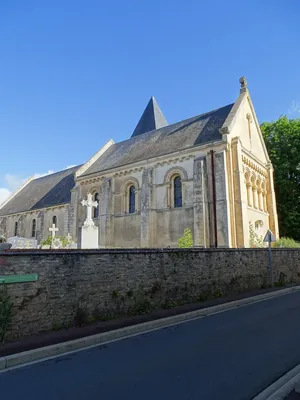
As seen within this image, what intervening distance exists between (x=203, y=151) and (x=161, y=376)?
18185mm

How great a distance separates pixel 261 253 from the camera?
13.9 metres

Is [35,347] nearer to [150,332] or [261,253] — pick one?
[150,332]

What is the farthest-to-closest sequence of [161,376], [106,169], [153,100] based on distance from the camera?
[153,100] < [106,169] < [161,376]

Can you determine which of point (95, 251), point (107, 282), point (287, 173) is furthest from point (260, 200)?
point (95, 251)

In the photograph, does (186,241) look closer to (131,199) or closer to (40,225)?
(131,199)

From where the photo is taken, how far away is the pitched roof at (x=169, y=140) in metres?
22.3

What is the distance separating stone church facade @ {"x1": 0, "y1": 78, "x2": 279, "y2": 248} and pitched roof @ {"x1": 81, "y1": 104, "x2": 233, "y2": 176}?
0.11 metres

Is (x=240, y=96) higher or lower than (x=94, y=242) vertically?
higher

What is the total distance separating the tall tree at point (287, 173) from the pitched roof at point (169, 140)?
8.34m

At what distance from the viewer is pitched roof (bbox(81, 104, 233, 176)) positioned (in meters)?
22.3

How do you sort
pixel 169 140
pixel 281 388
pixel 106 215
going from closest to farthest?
pixel 281 388
pixel 106 215
pixel 169 140

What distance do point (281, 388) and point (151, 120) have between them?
3763 centimetres

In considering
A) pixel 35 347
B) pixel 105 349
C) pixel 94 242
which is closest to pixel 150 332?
pixel 105 349

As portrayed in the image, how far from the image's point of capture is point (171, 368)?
4.25 metres
